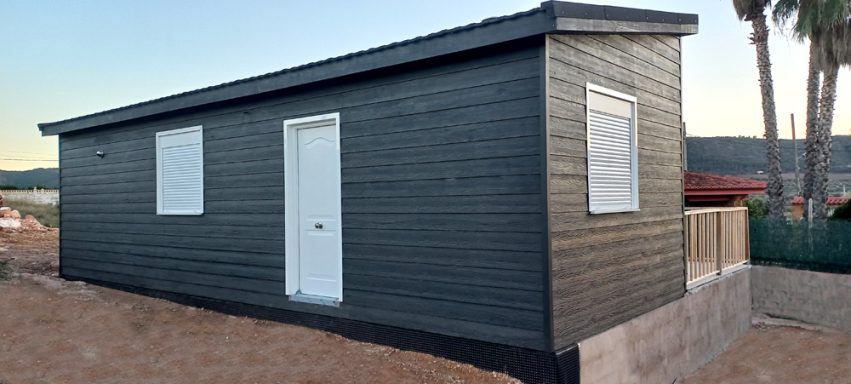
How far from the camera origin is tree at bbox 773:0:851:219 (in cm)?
1255

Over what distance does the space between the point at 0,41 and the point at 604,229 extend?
13.4m

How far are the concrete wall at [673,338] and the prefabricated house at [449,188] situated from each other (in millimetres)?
185

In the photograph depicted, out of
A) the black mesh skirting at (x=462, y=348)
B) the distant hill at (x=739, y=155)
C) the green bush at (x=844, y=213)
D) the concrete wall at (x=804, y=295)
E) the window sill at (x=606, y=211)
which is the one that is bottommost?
the concrete wall at (x=804, y=295)

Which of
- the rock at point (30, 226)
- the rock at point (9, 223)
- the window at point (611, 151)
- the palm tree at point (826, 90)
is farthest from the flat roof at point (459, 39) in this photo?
the rock at point (30, 226)

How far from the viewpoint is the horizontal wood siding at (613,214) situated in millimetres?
4445

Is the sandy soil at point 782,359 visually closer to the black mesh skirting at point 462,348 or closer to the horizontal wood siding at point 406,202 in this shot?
the black mesh skirting at point 462,348

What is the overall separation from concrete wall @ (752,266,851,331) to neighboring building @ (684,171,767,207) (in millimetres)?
1687

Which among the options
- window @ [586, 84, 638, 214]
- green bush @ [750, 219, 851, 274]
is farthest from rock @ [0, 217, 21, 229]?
green bush @ [750, 219, 851, 274]

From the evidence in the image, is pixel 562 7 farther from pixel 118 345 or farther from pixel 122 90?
pixel 122 90

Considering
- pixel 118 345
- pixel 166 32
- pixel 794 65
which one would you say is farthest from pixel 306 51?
pixel 794 65

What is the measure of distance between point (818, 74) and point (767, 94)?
155 centimetres

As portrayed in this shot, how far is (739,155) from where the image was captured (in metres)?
37.0

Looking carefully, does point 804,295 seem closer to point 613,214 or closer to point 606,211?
point 613,214

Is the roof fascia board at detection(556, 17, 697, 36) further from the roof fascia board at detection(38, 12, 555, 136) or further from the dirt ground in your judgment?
the dirt ground
